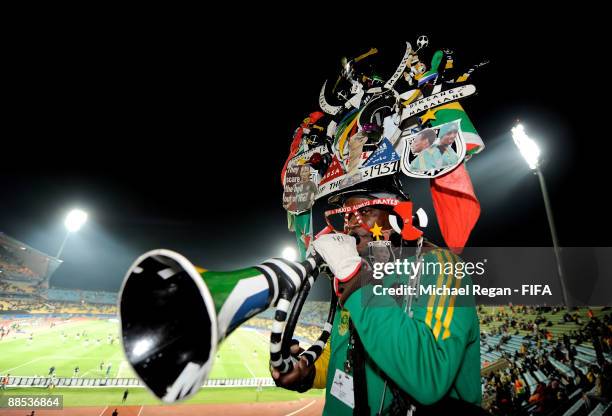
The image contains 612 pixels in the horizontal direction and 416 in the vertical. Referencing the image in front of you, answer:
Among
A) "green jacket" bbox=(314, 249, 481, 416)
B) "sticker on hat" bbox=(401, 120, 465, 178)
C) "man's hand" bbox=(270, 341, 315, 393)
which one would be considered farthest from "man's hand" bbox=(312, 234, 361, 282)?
"man's hand" bbox=(270, 341, 315, 393)

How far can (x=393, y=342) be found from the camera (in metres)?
1.68

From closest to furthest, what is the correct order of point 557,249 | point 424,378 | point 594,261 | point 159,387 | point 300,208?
point 159,387
point 424,378
point 300,208
point 594,261
point 557,249

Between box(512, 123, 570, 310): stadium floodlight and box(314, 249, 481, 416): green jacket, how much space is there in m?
13.2

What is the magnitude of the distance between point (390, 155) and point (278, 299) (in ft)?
5.05

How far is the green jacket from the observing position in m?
1.63

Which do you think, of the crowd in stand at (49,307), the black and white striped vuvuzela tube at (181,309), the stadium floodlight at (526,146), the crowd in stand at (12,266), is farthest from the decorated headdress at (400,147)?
the crowd in stand at (12,266)

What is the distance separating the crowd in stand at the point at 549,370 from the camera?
9500 mm

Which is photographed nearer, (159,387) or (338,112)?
(159,387)

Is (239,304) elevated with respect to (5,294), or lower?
elevated

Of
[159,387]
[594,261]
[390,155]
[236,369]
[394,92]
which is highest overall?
[594,261]

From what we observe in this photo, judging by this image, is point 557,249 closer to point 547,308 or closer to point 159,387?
point 547,308

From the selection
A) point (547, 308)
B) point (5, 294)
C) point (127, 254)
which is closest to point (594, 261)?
point (547, 308)

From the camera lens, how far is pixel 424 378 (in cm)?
161

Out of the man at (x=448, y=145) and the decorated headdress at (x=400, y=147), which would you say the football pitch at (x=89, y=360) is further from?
the man at (x=448, y=145)
